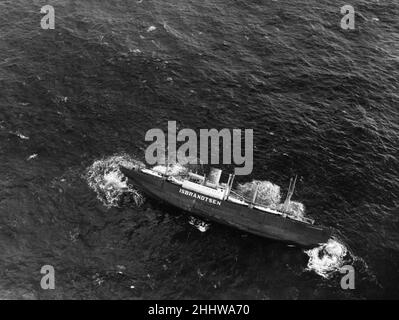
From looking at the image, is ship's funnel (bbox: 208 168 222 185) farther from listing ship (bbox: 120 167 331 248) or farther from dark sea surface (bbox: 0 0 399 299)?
dark sea surface (bbox: 0 0 399 299)

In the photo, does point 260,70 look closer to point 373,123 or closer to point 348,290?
point 373,123

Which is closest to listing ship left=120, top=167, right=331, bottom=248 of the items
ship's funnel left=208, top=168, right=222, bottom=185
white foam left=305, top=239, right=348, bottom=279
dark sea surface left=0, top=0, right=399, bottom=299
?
ship's funnel left=208, top=168, right=222, bottom=185

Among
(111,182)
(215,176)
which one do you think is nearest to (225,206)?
(215,176)

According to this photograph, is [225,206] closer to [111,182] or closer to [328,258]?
[328,258]

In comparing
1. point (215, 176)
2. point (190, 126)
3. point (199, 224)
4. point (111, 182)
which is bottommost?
point (199, 224)

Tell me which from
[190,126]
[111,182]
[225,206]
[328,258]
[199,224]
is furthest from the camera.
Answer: [190,126]
